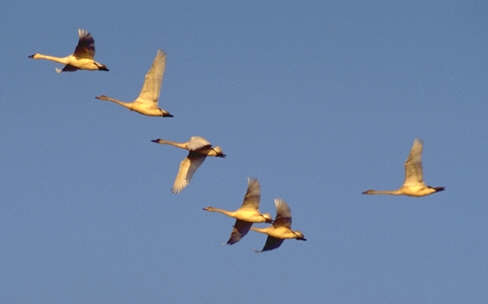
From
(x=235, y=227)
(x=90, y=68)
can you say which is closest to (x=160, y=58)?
(x=90, y=68)

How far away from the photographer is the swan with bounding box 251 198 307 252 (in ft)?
364

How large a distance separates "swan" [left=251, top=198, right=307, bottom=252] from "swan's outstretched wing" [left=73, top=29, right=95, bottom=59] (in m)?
14.2

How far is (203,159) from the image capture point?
111250 mm

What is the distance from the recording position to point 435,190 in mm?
108062

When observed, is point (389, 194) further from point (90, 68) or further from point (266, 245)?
point (90, 68)

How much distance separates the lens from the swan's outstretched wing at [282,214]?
4360 inches

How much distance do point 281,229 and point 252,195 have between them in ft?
12.1

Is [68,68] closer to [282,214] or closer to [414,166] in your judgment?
[282,214]

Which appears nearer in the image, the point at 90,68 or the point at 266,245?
the point at 90,68

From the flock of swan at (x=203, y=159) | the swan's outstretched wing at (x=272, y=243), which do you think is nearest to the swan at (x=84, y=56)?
the flock of swan at (x=203, y=159)

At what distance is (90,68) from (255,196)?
12217 mm

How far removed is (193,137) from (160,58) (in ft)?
21.0

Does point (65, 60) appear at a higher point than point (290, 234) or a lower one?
higher

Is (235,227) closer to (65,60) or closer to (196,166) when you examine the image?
(196,166)
